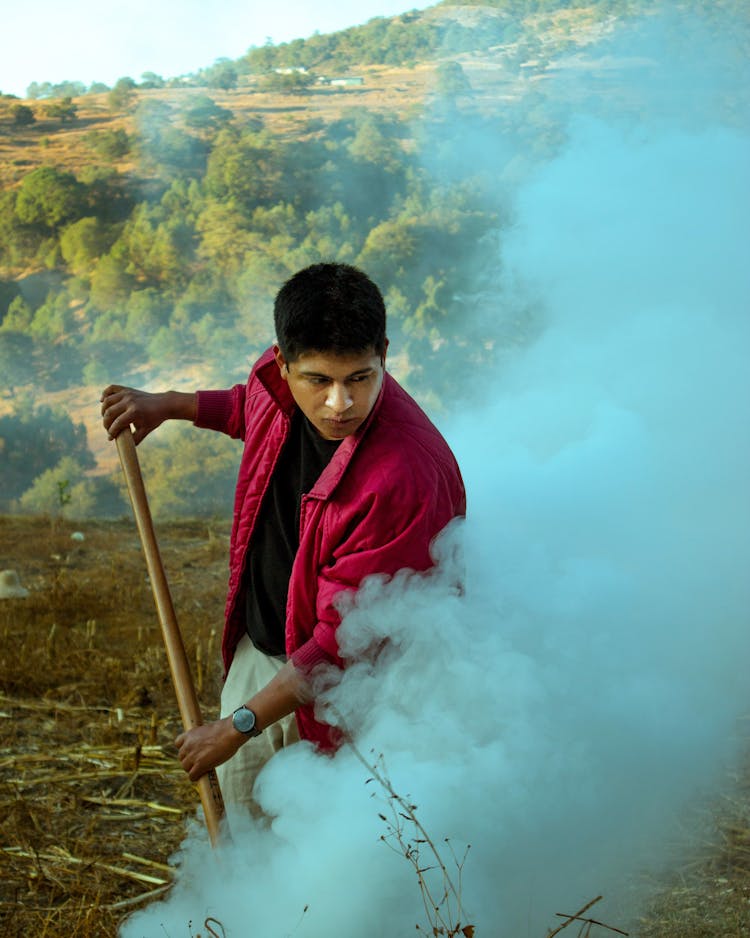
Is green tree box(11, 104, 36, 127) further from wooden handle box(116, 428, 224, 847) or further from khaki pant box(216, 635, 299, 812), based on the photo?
khaki pant box(216, 635, 299, 812)

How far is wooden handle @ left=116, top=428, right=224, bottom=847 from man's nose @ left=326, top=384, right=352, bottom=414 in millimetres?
638

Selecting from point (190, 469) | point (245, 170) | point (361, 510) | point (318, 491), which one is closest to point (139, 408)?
point (318, 491)

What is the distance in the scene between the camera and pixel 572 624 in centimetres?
265

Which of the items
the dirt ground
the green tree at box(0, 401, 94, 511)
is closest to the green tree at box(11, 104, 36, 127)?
the green tree at box(0, 401, 94, 511)

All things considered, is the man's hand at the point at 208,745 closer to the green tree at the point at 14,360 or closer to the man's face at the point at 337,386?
the man's face at the point at 337,386

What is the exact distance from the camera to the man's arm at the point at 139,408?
2.48m

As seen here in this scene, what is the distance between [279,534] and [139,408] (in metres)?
0.51

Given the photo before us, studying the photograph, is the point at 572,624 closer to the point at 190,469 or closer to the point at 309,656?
the point at 309,656

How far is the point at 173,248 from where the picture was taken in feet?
23.5

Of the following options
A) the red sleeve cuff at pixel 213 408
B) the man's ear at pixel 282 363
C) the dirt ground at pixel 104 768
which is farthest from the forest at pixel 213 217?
the man's ear at pixel 282 363

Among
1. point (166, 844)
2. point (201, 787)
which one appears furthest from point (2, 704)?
point (201, 787)

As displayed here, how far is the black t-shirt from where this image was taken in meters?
2.20

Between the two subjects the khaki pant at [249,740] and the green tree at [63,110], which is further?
the green tree at [63,110]

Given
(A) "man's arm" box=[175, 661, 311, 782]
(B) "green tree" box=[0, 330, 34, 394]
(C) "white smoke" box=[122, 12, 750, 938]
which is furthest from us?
(B) "green tree" box=[0, 330, 34, 394]
